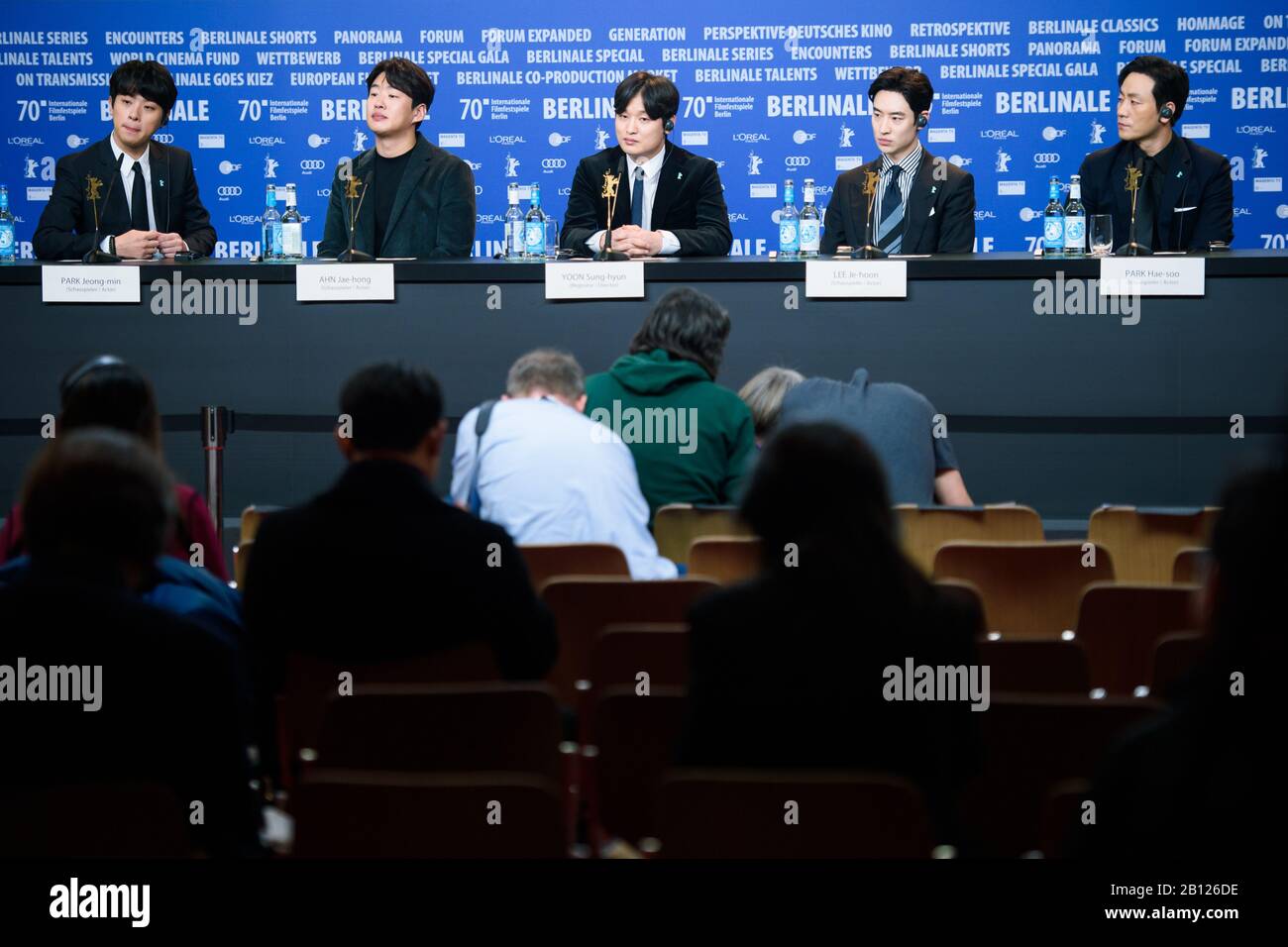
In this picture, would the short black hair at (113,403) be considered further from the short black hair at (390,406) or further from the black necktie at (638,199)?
the black necktie at (638,199)

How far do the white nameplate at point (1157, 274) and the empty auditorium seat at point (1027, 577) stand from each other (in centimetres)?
240

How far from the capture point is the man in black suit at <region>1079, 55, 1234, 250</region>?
5.40 meters

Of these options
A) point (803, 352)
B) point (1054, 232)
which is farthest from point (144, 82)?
point (1054, 232)

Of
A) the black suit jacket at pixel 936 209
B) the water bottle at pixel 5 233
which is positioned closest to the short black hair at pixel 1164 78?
the black suit jacket at pixel 936 209

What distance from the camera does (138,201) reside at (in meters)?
5.61

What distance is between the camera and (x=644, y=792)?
198cm

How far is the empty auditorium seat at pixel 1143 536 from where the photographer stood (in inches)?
124

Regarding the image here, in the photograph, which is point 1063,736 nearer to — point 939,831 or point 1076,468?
point 939,831

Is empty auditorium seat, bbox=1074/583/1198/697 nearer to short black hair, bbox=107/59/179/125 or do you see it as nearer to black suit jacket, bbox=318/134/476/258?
black suit jacket, bbox=318/134/476/258

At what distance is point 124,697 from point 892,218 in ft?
14.0

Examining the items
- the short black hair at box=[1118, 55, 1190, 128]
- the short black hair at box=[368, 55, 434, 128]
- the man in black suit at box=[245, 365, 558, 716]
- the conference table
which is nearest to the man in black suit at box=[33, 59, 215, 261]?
the conference table

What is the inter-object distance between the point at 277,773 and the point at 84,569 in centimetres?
62

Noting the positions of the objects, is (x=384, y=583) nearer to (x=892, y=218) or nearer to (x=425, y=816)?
(x=425, y=816)
